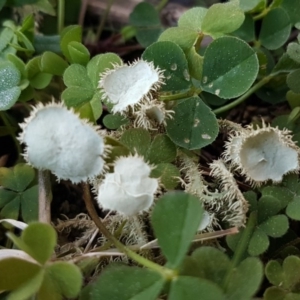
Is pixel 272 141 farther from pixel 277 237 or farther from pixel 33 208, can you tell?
pixel 33 208

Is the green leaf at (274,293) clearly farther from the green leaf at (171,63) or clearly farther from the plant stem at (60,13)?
the plant stem at (60,13)

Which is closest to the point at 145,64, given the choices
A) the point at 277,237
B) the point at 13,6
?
the point at 277,237

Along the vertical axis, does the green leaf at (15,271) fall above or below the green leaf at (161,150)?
below

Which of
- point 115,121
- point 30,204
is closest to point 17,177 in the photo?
point 30,204

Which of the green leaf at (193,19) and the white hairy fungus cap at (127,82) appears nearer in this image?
the white hairy fungus cap at (127,82)

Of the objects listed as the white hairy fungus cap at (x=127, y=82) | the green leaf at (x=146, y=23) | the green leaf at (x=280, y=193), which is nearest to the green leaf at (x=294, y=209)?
the green leaf at (x=280, y=193)

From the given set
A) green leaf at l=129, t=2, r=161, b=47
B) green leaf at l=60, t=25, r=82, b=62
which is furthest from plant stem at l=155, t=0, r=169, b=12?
green leaf at l=60, t=25, r=82, b=62

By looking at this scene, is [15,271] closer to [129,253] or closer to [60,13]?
[129,253]
